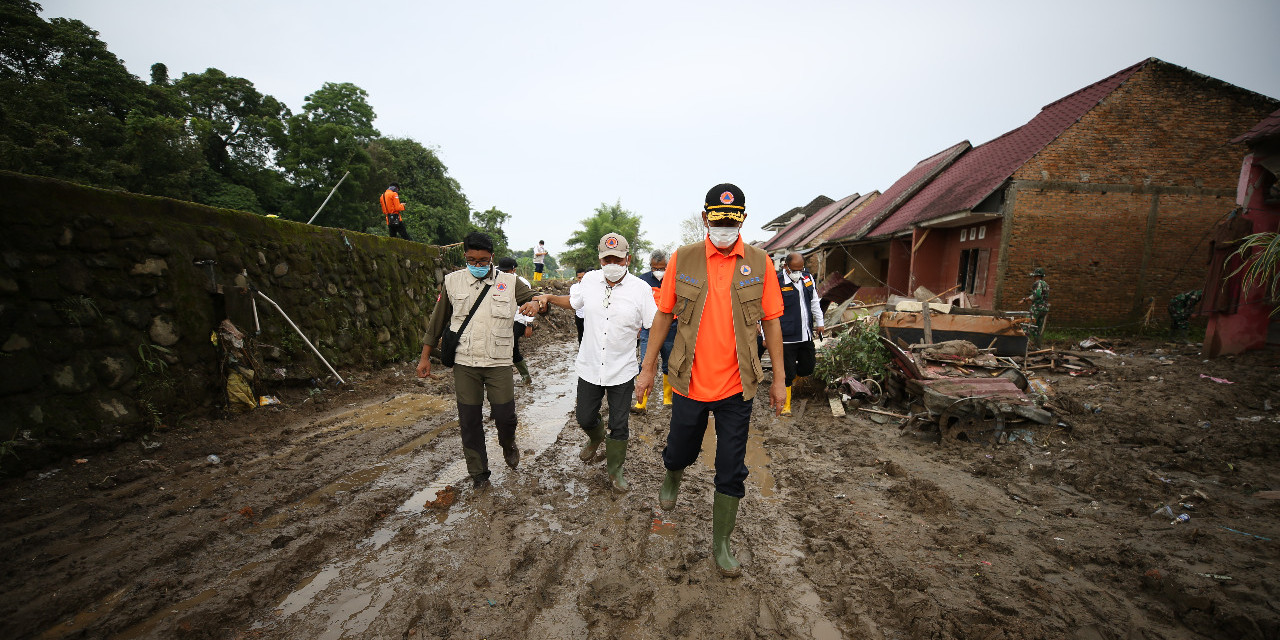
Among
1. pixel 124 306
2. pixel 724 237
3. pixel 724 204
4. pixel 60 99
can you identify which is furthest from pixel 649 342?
pixel 60 99

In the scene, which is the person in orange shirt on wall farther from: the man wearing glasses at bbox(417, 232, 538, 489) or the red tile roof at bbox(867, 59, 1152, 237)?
the red tile roof at bbox(867, 59, 1152, 237)

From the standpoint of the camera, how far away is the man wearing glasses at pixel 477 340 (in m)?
3.67

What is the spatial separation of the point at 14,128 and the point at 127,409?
20645 millimetres

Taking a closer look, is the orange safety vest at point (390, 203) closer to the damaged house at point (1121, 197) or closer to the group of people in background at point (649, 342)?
the group of people in background at point (649, 342)

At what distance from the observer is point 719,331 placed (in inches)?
105

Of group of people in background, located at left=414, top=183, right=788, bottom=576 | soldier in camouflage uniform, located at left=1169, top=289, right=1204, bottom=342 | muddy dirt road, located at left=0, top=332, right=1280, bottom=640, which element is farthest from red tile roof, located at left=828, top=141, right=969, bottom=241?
group of people in background, located at left=414, top=183, right=788, bottom=576

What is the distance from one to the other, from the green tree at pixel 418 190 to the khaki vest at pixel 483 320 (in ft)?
95.6

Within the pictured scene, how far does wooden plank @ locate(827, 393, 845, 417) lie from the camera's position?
607cm

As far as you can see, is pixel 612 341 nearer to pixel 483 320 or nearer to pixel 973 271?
pixel 483 320

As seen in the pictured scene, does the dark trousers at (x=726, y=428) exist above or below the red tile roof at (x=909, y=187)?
below

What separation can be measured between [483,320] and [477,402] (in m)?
0.64

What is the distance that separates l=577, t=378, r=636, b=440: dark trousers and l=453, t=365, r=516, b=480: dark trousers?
22.1 inches

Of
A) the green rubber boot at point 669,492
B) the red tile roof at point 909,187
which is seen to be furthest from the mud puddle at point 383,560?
the red tile roof at point 909,187

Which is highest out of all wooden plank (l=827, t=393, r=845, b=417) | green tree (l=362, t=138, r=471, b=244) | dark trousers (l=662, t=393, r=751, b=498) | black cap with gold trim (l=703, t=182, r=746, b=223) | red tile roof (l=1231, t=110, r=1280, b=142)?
green tree (l=362, t=138, r=471, b=244)
